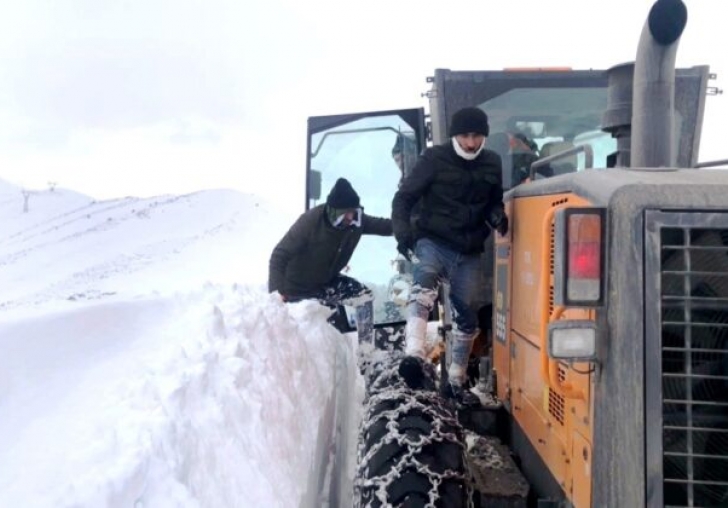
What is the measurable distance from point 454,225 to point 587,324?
6.31ft

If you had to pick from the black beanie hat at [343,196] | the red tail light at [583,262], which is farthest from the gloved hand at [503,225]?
the black beanie hat at [343,196]

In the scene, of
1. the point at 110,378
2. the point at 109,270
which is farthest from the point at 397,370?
the point at 109,270

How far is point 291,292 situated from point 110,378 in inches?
97.9

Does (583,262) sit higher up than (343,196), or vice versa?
(343,196)

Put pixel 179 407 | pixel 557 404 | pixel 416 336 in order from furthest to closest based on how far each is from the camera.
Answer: pixel 416 336 < pixel 179 407 < pixel 557 404

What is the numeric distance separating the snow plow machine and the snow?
0.48 meters

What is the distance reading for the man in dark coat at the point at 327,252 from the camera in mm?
5500

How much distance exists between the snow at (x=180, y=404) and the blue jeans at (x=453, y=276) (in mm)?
948

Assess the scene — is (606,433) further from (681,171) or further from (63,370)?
(63,370)

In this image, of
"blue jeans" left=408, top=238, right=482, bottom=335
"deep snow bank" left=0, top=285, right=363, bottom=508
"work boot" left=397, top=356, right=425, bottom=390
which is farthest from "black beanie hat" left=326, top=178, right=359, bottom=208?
"work boot" left=397, top=356, right=425, bottom=390

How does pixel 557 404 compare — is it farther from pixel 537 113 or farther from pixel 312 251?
pixel 312 251

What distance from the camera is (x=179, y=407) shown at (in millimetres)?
2844

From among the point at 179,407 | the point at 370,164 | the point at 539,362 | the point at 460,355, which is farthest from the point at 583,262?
the point at 370,164

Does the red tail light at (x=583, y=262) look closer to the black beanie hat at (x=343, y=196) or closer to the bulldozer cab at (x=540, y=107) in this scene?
the bulldozer cab at (x=540, y=107)
